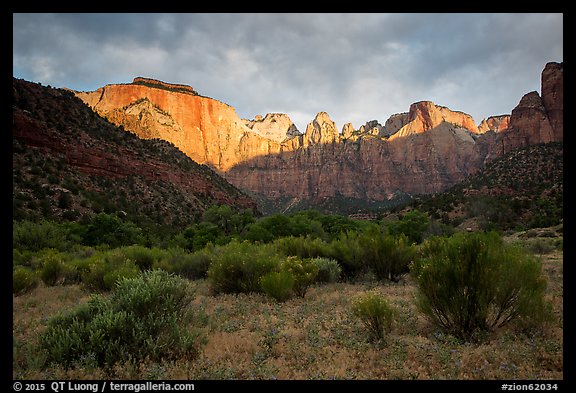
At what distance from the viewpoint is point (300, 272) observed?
10.6m

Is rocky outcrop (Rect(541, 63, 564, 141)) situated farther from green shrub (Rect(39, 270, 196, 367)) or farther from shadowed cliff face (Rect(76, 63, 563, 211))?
green shrub (Rect(39, 270, 196, 367))

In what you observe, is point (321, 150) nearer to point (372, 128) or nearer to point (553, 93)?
point (372, 128)

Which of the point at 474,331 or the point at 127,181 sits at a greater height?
the point at 127,181

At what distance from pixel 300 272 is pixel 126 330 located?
20.2 ft

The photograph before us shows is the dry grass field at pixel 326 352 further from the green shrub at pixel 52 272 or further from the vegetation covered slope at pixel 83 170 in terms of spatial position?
the vegetation covered slope at pixel 83 170

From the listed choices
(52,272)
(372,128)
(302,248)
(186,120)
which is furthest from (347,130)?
(52,272)

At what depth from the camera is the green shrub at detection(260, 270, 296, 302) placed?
31.1ft

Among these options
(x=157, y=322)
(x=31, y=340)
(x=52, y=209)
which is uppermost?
(x=52, y=209)

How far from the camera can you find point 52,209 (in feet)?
95.0

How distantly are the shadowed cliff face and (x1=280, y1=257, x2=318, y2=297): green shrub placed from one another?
119812mm

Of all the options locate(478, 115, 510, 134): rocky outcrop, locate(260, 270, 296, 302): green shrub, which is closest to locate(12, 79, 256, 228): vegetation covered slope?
locate(260, 270, 296, 302): green shrub
